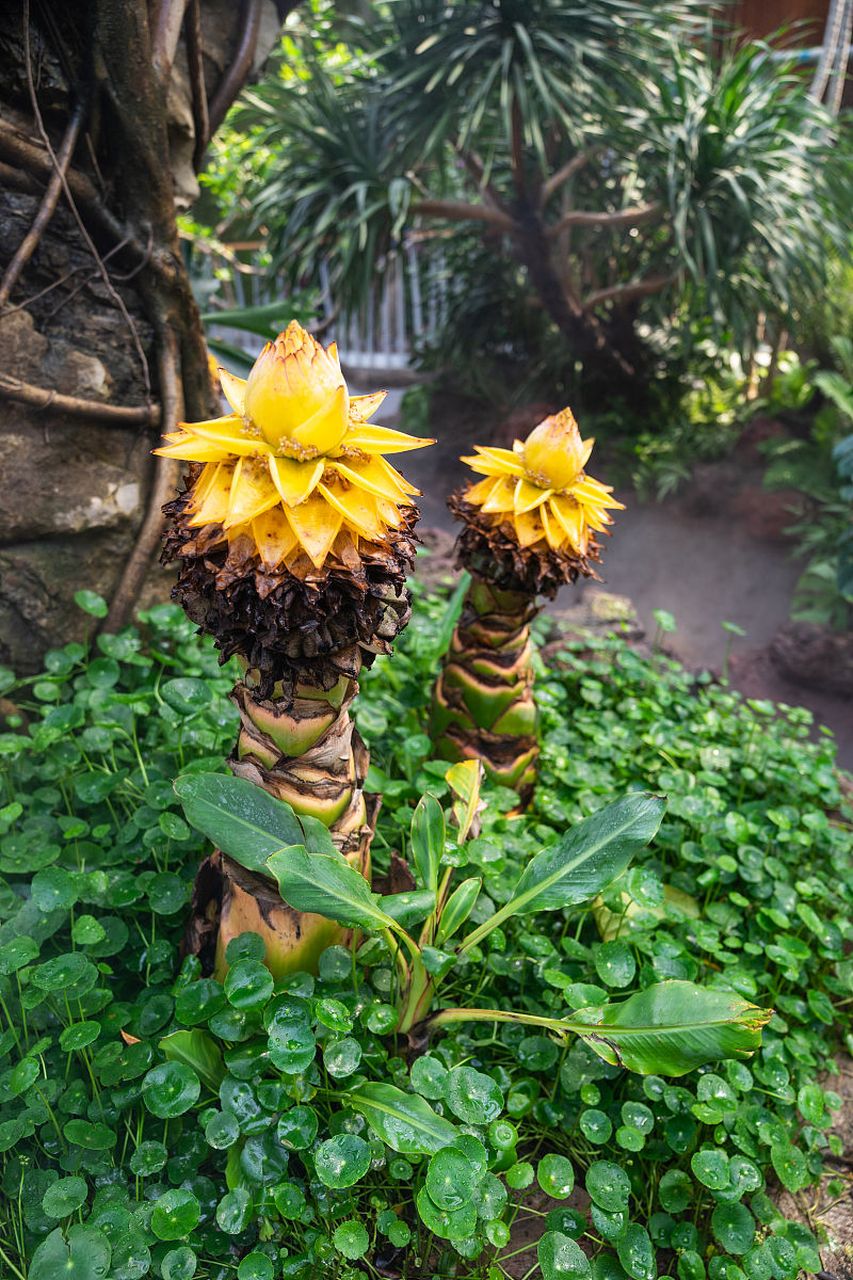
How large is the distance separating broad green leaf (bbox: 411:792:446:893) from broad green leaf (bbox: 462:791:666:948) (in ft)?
0.43

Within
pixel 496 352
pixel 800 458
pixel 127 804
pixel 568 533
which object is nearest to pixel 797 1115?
pixel 568 533

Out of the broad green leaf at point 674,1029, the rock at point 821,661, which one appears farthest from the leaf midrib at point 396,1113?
the rock at point 821,661

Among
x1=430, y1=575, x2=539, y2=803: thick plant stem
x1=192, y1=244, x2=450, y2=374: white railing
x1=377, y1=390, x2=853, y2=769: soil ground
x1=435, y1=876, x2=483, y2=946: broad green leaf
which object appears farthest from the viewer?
x1=192, y1=244, x2=450, y2=374: white railing

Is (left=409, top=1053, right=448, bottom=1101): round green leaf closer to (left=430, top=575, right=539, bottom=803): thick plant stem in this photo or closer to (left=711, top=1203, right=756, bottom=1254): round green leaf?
(left=711, top=1203, right=756, bottom=1254): round green leaf

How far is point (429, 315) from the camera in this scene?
24.8 ft

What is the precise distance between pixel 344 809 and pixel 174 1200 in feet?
1.79

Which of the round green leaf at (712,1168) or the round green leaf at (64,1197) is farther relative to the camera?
the round green leaf at (712,1168)

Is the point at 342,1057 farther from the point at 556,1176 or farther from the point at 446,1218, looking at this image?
the point at 556,1176

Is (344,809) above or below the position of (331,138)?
below

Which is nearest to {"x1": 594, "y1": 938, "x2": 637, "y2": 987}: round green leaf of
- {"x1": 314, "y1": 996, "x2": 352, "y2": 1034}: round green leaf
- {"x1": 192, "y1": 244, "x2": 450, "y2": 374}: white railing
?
{"x1": 314, "y1": 996, "x2": 352, "y2": 1034}: round green leaf

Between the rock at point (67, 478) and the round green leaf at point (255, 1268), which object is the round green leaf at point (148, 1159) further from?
the rock at point (67, 478)

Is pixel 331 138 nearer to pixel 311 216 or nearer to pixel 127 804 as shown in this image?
pixel 311 216

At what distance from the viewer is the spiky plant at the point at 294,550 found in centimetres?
101

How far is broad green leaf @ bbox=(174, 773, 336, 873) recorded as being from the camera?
3.68 feet
